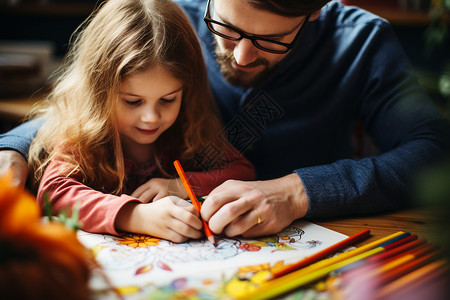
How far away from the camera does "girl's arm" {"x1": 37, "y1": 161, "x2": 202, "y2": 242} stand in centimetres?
66

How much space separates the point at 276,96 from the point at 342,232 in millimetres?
520

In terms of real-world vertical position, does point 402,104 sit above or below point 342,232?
above

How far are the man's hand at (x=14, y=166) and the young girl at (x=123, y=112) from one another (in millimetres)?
24

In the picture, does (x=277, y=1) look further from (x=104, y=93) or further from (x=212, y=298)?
(x=212, y=298)

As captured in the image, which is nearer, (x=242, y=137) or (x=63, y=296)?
(x=63, y=296)

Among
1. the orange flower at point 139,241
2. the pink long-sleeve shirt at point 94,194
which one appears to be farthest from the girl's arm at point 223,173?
the orange flower at point 139,241

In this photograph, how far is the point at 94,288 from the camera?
481 mm

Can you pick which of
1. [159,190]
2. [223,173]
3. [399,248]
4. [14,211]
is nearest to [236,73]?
[223,173]

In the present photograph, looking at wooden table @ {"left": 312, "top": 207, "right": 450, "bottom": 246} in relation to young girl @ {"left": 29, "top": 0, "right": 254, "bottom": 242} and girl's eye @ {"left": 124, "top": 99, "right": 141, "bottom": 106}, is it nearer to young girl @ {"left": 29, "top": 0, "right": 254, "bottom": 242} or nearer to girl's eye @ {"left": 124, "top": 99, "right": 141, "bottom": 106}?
young girl @ {"left": 29, "top": 0, "right": 254, "bottom": 242}

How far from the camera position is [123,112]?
85 cm

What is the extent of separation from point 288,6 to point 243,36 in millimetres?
117

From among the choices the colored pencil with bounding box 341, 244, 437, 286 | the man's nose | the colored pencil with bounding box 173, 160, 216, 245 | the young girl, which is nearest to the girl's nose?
the young girl

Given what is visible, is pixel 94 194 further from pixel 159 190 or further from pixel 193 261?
pixel 193 261

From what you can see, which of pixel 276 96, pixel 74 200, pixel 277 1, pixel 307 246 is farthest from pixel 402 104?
pixel 74 200
